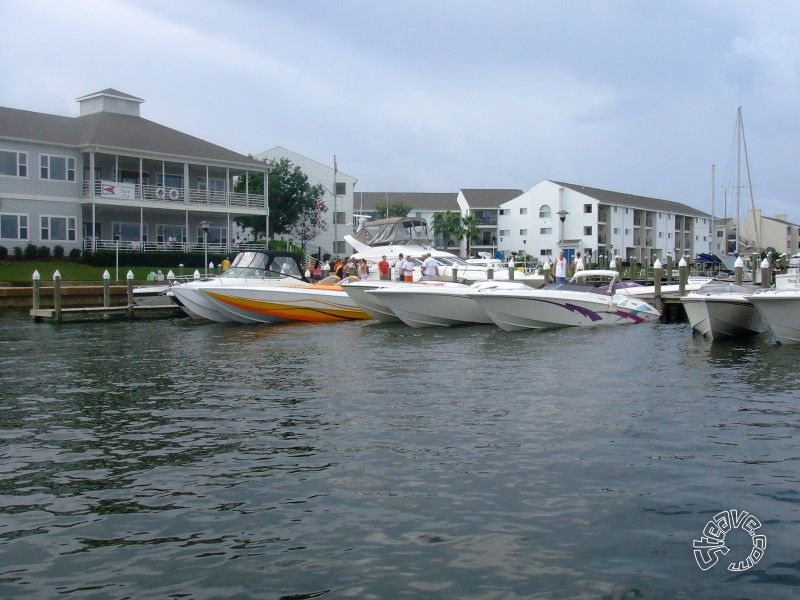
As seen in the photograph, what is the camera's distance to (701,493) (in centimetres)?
832

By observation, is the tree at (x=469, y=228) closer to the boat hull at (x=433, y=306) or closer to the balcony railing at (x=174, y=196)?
the balcony railing at (x=174, y=196)

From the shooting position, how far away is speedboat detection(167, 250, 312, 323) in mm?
28781

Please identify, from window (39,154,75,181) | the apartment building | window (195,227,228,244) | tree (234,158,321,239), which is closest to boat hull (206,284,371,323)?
the apartment building

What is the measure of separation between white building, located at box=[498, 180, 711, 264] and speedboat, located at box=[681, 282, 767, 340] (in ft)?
206

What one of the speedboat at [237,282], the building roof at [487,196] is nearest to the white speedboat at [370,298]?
the speedboat at [237,282]

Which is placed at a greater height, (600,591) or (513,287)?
(513,287)

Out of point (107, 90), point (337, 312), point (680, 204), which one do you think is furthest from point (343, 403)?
point (680, 204)

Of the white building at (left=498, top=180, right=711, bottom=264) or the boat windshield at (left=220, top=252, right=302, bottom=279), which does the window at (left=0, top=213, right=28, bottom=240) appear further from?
the white building at (left=498, top=180, right=711, bottom=264)

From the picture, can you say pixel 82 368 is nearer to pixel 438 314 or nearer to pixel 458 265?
pixel 438 314

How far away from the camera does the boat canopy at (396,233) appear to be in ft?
147

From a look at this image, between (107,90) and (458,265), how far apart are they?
2867cm

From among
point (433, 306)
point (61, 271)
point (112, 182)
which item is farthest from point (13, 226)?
point (433, 306)

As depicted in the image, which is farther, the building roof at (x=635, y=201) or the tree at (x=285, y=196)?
the building roof at (x=635, y=201)

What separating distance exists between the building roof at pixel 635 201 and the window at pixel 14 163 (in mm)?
59280
